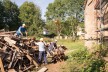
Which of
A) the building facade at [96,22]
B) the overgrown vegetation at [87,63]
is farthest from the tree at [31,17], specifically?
the overgrown vegetation at [87,63]

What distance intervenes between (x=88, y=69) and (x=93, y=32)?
26.2 ft

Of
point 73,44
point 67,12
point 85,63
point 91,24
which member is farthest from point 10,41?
point 67,12

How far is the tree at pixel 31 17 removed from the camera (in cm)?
7447

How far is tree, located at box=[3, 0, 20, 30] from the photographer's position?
71125mm

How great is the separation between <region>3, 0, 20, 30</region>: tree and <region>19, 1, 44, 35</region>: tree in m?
3.98

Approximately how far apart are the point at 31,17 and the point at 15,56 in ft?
217

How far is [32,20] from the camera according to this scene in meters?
82.2

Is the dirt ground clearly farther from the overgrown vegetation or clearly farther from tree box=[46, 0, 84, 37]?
tree box=[46, 0, 84, 37]

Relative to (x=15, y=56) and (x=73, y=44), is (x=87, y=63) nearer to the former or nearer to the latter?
(x=15, y=56)

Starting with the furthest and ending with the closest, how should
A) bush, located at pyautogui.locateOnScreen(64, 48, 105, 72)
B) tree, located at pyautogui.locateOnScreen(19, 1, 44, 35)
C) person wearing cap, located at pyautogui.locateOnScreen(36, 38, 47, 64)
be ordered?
tree, located at pyautogui.locateOnScreen(19, 1, 44, 35), person wearing cap, located at pyautogui.locateOnScreen(36, 38, 47, 64), bush, located at pyautogui.locateOnScreen(64, 48, 105, 72)

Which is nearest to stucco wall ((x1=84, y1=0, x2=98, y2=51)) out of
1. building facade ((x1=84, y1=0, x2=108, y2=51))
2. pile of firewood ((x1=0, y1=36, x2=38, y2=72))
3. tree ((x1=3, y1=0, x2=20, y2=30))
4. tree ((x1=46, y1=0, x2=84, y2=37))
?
building facade ((x1=84, y1=0, x2=108, y2=51))

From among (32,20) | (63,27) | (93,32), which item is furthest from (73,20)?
(93,32)

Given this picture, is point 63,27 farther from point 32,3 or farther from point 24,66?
point 24,66

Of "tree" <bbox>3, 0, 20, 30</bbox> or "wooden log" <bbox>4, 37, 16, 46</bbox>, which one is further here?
"tree" <bbox>3, 0, 20, 30</bbox>
